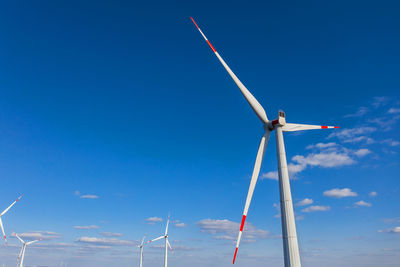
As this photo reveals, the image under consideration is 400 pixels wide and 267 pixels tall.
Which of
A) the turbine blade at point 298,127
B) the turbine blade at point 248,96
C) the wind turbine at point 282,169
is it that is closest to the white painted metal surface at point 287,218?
the wind turbine at point 282,169

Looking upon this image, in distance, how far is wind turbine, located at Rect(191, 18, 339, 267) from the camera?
125ft

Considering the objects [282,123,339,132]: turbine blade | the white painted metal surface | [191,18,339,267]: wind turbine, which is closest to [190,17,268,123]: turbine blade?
[191,18,339,267]: wind turbine

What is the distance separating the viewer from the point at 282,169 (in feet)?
139

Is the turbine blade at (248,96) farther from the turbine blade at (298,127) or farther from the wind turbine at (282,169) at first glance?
the turbine blade at (298,127)


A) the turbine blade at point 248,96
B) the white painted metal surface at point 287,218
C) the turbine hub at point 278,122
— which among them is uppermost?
the turbine blade at point 248,96

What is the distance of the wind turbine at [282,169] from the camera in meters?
38.1

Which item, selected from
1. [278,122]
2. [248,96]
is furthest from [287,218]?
[248,96]

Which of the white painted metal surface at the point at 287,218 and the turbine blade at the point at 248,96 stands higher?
the turbine blade at the point at 248,96

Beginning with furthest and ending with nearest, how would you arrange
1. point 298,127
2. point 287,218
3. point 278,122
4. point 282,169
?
point 298,127 → point 278,122 → point 282,169 → point 287,218

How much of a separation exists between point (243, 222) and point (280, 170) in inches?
359

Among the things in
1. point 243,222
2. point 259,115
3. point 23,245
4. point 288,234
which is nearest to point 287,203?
point 288,234

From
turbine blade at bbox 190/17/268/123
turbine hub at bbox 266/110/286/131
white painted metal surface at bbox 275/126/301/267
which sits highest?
turbine blade at bbox 190/17/268/123

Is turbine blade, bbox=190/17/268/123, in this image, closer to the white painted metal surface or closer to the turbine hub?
the turbine hub

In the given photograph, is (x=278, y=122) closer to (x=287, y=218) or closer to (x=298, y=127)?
(x=298, y=127)
